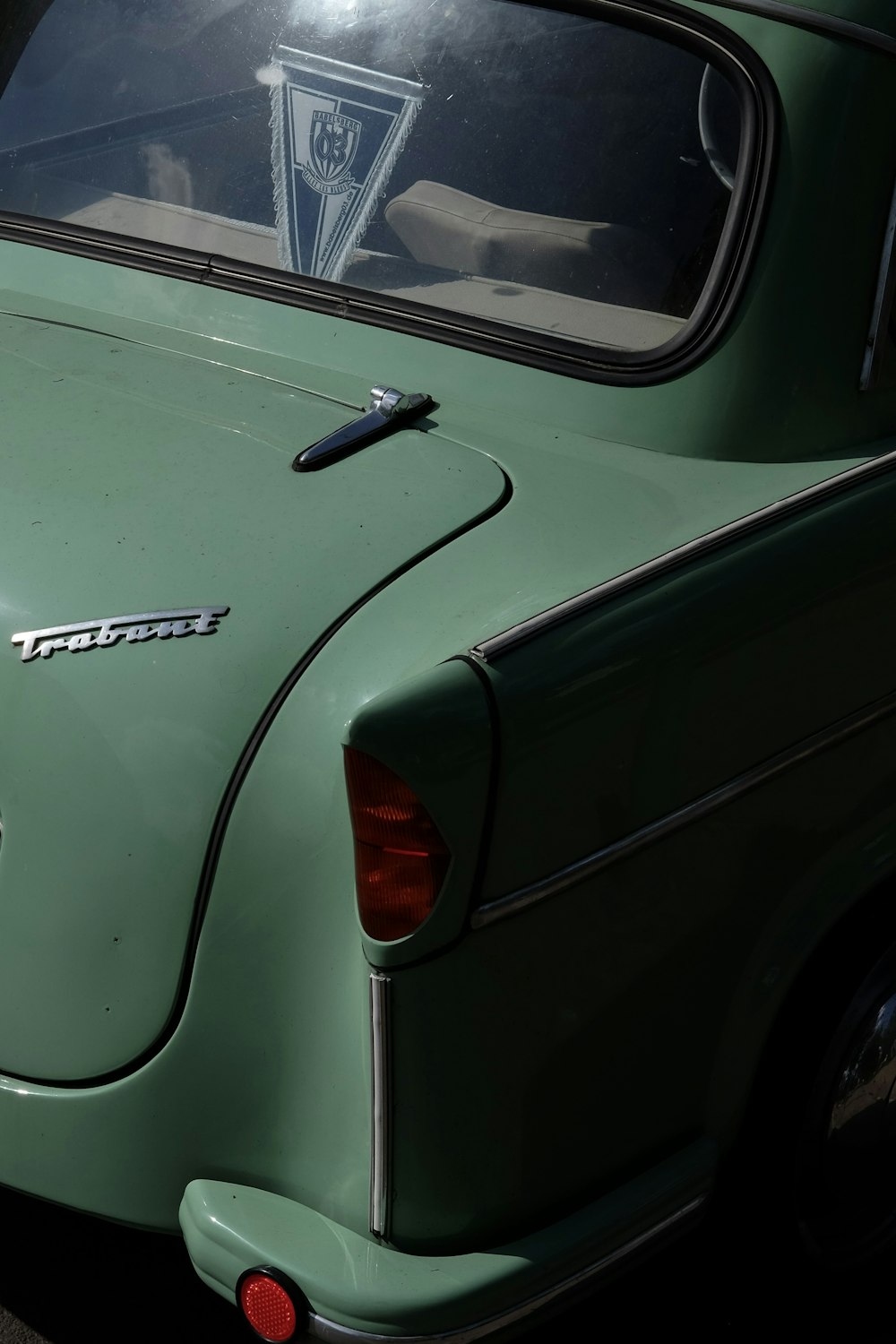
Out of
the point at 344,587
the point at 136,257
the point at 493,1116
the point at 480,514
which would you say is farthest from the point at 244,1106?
the point at 136,257

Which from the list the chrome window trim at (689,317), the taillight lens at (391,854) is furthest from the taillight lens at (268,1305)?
the chrome window trim at (689,317)

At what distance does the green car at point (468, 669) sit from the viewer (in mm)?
1558

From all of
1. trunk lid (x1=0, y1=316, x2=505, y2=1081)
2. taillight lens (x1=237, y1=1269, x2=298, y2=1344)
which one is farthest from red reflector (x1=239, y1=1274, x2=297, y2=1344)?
Answer: trunk lid (x1=0, y1=316, x2=505, y2=1081)

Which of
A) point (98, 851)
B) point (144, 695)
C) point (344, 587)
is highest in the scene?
point (344, 587)

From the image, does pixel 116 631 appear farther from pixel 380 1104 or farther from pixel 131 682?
pixel 380 1104

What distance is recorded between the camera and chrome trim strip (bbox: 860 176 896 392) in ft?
6.71

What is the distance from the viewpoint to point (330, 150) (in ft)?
7.63

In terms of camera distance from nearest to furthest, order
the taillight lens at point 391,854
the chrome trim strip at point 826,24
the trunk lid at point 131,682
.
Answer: the taillight lens at point 391,854 < the trunk lid at point 131,682 < the chrome trim strip at point 826,24

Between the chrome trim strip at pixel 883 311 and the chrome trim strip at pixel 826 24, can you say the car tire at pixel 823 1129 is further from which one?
the chrome trim strip at pixel 826 24

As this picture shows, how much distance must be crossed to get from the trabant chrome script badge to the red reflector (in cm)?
74

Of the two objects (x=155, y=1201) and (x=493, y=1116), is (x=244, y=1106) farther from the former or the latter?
(x=493, y=1116)

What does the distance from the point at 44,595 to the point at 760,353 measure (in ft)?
3.47

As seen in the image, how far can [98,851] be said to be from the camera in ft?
5.32

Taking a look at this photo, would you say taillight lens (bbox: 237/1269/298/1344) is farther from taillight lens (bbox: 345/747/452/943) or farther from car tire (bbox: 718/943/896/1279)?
car tire (bbox: 718/943/896/1279)
